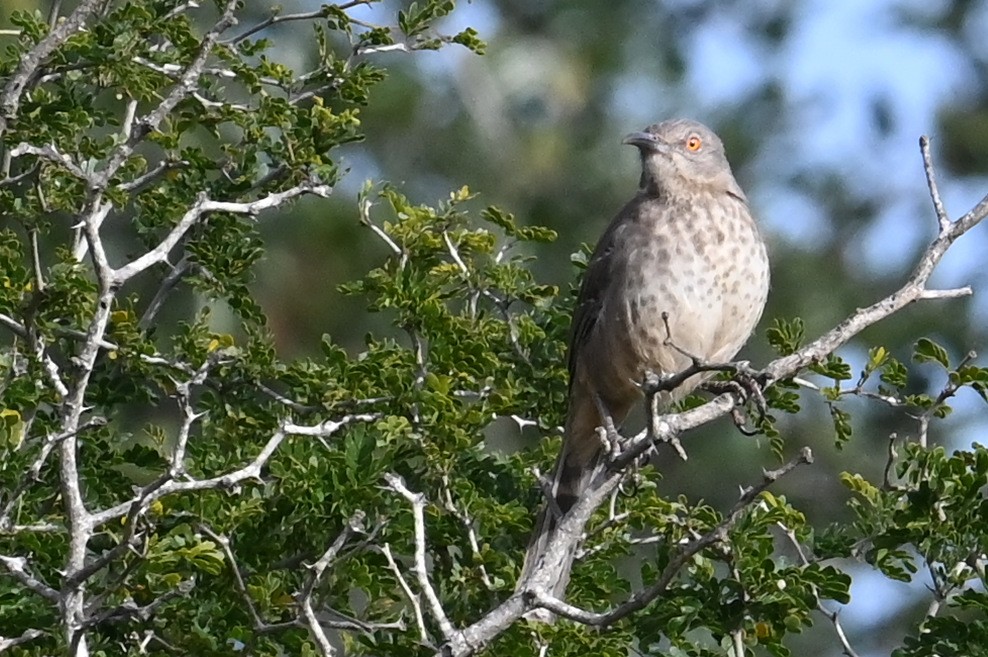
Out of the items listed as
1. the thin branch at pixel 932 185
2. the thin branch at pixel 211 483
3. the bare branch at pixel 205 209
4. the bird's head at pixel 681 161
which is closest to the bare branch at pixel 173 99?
the bare branch at pixel 205 209

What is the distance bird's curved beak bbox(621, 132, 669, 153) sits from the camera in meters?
6.18

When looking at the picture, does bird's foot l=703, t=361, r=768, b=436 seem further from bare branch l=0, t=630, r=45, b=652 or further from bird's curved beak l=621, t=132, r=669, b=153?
bare branch l=0, t=630, r=45, b=652

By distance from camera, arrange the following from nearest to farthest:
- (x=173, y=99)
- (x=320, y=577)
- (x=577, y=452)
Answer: (x=320, y=577), (x=173, y=99), (x=577, y=452)

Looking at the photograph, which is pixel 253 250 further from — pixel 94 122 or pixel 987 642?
pixel 987 642

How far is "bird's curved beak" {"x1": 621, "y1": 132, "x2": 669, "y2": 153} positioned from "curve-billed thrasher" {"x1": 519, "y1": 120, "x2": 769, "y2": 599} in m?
0.12

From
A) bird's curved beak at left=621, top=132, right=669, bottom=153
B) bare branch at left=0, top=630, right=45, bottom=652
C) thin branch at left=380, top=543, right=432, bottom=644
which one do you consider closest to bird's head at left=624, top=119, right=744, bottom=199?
bird's curved beak at left=621, top=132, right=669, bottom=153

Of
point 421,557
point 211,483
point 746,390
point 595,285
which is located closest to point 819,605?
point 746,390

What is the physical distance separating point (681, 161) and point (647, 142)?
0.15 m

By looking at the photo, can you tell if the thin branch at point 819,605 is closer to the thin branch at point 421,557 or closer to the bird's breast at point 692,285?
the thin branch at point 421,557

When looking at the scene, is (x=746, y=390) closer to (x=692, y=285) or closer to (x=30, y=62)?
(x=692, y=285)

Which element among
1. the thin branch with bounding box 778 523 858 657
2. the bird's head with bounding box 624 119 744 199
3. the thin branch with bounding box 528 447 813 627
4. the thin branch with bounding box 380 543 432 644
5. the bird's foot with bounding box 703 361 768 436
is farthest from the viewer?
the bird's head with bounding box 624 119 744 199

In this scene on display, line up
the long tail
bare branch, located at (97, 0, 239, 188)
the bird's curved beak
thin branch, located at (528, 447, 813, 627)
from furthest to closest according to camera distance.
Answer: the bird's curved beak → the long tail → bare branch, located at (97, 0, 239, 188) → thin branch, located at (528, 447, 813, 627)

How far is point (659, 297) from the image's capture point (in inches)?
225

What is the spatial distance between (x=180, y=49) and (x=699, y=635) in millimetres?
2939
